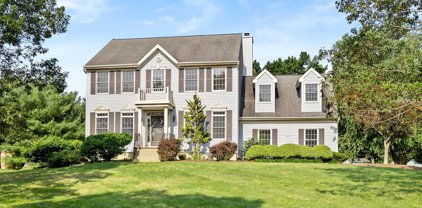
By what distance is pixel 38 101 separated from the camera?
37.5 metres

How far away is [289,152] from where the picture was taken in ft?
76.6

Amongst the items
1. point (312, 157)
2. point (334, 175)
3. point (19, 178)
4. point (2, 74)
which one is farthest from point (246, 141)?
point (2, 74)

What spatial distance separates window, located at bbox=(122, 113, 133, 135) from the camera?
26.2 m

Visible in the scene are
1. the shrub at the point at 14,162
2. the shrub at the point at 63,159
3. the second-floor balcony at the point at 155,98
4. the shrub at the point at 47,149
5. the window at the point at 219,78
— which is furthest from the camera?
the shrub at the point at 14,162

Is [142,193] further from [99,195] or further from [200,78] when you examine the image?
[200,78]

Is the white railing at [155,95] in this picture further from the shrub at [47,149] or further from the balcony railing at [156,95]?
the shrub at [47,149]

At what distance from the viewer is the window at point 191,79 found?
85.1 feet

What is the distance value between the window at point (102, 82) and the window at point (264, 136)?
10.1m

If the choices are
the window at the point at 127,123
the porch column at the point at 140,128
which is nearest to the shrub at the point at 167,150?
the porch column at the point at 140,128

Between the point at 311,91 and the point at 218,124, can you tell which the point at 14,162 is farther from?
the point at 311,91

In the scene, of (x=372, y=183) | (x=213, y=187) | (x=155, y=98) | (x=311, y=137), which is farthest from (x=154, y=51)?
(x=372, y=183)

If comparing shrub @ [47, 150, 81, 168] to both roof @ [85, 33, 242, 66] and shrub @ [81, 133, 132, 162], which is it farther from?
roof @ [85, 33, 242, 66]

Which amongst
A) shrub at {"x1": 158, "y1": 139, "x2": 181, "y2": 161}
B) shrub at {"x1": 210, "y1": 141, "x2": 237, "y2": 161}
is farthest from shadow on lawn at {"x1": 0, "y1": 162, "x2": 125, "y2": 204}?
shrub at {"x1": 210, "y1": 141, "x2": 237, "y2": 161}

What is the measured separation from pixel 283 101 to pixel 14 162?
19852 millimetres
